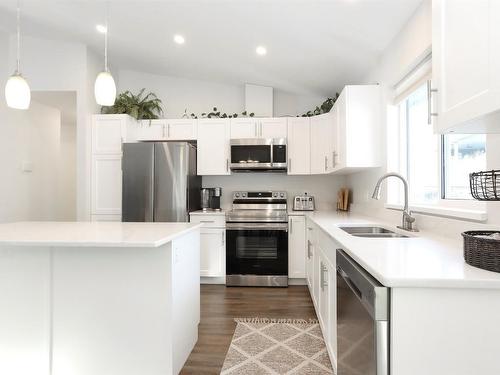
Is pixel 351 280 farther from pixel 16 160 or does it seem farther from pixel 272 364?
pixel 16 160

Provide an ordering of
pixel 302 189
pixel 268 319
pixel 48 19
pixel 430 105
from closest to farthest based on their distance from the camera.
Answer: pixel 430 105 < pixel 268 319 < pixel 48 19 < pixel 302 189

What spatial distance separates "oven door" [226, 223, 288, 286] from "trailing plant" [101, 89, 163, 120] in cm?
188

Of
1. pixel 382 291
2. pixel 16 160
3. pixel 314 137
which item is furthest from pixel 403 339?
pixel 16 160

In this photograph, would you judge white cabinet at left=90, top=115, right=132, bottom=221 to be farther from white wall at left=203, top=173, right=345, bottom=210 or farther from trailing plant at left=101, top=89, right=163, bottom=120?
white wall at left=203, top=173, right=345, bottom=210

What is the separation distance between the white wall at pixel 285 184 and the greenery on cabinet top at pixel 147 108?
0.87 meters

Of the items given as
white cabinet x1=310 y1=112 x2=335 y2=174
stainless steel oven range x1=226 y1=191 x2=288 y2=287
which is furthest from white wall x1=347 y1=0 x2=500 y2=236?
stainless steel oven range x1=226 y1=191 x2=288 y2=287

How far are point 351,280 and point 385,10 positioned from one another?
1.95m

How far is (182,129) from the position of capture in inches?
159

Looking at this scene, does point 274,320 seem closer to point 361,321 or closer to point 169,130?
point 361,321

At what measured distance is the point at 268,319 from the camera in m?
2.68

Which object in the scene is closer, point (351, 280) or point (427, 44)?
point (351, 280)

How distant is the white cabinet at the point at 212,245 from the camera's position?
3.70m

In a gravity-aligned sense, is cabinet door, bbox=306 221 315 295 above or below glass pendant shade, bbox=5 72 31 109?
below

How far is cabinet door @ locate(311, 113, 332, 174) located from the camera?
378cm
